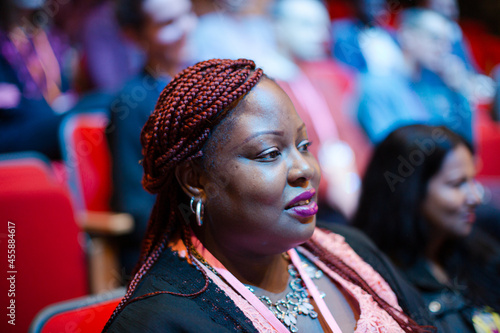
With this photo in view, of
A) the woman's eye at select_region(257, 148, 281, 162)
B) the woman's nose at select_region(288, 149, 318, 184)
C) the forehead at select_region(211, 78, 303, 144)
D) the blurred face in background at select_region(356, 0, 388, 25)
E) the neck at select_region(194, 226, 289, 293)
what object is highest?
the forehead at select_region(211, 78, 303, 144)

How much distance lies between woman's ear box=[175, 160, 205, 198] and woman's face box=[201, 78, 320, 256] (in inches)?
0.5

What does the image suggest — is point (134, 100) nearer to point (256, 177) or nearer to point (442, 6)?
point (256, 177)

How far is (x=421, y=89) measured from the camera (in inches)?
108

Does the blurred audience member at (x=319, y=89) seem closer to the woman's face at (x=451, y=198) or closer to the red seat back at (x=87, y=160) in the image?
the woman's face at (x=451, y=198)

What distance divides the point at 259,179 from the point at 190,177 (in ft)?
0.47

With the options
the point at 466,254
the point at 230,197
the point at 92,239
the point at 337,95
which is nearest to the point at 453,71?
the point at 337,95

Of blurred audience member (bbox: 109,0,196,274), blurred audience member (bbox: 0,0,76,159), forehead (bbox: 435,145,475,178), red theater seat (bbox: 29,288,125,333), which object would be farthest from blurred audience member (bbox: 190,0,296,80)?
red theater seat (bbox: 29,288,125,333)

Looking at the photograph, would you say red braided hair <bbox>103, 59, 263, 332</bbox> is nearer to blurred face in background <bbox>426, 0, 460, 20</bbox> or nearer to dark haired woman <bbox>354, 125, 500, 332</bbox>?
dark haired woman <bbox>354, 125, 500, 332</bbox>

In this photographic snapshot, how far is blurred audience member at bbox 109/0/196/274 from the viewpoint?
171cm

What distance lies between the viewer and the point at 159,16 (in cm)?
189

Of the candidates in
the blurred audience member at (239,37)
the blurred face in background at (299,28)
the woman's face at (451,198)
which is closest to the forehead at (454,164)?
the woman's face at (451,198)

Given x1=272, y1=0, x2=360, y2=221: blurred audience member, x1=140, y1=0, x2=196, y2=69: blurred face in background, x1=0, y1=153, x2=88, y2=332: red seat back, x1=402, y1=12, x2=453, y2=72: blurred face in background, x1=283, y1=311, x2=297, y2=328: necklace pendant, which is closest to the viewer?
x1=283, y1=311, x2=297, y2=328: necklace pendant

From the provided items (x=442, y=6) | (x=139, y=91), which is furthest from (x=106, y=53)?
(x=442, y=6)

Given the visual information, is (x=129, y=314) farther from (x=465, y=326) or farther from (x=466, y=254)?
(x=466, y=254)
